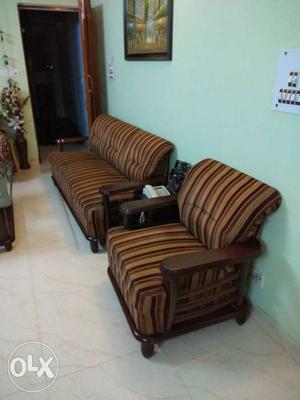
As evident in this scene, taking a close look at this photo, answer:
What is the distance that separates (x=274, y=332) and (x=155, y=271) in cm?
83

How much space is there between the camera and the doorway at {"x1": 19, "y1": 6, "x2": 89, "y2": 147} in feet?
16.2

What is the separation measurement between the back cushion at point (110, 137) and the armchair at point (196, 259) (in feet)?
4.12

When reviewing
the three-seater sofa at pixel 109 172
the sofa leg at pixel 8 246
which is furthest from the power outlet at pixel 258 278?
the sofa leg at pixel 8 246

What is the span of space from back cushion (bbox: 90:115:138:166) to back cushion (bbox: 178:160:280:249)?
121 centimetres

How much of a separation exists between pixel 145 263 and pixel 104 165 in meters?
1.79

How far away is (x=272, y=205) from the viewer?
1.56m

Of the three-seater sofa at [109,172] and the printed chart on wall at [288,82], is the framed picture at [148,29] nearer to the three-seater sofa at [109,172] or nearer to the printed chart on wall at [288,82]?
the three-seater sofa at [109,172]

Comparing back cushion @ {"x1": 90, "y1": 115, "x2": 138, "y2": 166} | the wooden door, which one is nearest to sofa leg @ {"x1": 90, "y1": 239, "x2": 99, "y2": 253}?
back cushion @ {"x1": 90, "y1": 115, "x2": 138, "y2": 166}

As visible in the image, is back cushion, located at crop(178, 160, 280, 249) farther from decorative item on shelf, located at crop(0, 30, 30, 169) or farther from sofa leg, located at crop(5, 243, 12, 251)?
decorative item on shelf, located at crop(0, 30, 30, 169)

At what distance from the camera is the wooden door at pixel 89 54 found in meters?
3.60

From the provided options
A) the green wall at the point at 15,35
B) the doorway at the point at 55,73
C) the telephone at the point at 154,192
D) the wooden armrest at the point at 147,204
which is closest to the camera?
the wooden armrest at the point at 147,204

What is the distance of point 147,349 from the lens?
1.58 meters

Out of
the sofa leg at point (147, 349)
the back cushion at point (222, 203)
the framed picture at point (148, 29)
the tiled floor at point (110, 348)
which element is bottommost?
the tiled floor at point (110, 348)

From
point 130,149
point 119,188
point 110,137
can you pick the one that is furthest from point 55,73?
point 119,188
